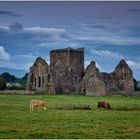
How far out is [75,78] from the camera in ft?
193

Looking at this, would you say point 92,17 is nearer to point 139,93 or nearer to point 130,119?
point 130,119

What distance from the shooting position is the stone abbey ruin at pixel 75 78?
2055 inches

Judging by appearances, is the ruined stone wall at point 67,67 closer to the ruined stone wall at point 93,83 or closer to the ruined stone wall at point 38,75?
the ruined stone wall at point 38,75

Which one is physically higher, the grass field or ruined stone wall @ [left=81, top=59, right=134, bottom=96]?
ruined stone wall @ [left=81, top=59, right=134, bottom=96]

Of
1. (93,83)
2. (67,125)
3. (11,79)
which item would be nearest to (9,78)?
(11,79)

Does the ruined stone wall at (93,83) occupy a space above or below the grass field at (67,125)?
above

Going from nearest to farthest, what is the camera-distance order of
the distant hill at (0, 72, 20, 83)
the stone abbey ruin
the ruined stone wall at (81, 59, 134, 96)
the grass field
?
1. the grass field
2. the ruined stone wall at (81, 59, 134, 96)
3. the stone abbey ruin
4. the distant hill at (0, 72, 20, 83)

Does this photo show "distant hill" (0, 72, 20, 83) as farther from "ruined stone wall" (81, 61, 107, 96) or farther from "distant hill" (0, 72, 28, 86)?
"ruined stone wall" (81, 61, 107, 96)

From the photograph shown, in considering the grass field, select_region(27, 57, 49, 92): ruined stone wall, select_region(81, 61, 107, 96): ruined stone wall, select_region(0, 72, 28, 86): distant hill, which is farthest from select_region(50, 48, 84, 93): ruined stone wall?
the grass field

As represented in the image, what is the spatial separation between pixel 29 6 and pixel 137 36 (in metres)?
7.00

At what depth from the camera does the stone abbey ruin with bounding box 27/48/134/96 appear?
52.2m

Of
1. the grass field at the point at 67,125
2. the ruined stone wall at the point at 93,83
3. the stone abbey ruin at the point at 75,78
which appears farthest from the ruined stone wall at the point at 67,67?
the grass field at the point at 67,125

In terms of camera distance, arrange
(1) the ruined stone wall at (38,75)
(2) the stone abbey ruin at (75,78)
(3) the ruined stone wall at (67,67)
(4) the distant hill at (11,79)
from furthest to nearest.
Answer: (3) the ruined stone wall at (67,67) → (4) the distant hill at (11,79) → (1) the ruined stone wall at (38,75) → (2) the stone abbey ruin at (75,78)

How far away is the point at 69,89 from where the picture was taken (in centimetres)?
5603
